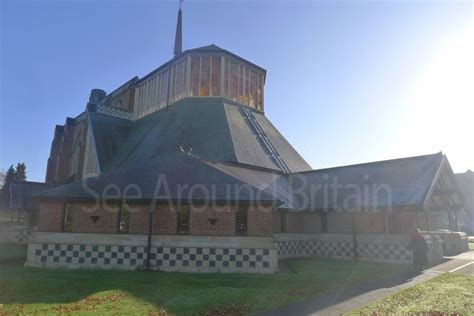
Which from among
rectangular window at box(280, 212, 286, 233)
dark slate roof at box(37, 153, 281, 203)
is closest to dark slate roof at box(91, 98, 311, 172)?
rectangular window at box(280, 212, 286, 233)

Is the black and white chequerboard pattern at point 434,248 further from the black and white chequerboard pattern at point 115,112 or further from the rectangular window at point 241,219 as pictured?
the black and white chequerboard pattern at point 115,112

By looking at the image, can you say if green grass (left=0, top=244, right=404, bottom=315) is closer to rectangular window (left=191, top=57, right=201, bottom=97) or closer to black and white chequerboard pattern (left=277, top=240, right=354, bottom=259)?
black and white chequerboard pattern (left=277, top=240, right=354, bottom=259)

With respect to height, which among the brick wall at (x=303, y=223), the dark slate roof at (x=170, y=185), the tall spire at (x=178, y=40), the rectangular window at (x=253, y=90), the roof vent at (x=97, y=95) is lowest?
the brick wall at (x=303, y=223)

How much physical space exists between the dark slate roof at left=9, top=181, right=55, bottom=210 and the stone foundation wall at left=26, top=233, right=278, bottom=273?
16567 mm

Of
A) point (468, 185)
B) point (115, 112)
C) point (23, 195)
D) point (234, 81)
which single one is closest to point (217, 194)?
point (234, 81)

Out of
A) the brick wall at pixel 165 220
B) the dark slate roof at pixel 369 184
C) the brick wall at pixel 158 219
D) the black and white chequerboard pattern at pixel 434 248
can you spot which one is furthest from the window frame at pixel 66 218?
the black and white chequerboard pattern at pixel 434 248

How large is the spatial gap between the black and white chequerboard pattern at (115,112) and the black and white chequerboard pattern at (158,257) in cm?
2145

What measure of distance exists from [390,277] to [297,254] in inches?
279

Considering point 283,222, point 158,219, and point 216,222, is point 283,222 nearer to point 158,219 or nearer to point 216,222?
point 216,222

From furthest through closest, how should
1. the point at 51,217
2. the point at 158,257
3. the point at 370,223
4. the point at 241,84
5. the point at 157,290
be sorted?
the point at 241,84
the point at 370,223
the point at 51,217
the point at 158,257
the point at 157,290

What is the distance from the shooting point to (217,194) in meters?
14.6

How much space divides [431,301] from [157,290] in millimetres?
7656

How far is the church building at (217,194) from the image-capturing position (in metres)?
14.2

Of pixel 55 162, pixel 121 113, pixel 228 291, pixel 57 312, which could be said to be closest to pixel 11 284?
pixel 57 312
